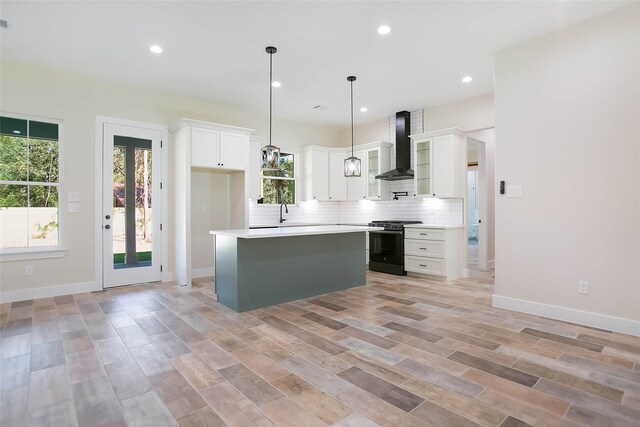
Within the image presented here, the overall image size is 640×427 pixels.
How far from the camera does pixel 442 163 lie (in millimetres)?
5727

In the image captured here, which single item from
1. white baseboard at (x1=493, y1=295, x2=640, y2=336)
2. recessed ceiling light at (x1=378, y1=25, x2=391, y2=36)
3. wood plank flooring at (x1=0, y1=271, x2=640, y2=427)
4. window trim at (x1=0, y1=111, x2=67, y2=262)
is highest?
recessed ceiling light at (x1=378, y1=25, x2=391, y2=36)

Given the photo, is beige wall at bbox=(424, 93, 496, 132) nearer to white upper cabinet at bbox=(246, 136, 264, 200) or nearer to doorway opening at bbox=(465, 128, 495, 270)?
doorway opening at bbox=(465, 128, 495, 270)

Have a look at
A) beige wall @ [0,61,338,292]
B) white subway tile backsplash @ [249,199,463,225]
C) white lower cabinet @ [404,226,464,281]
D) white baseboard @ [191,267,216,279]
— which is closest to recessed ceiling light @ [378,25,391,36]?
white lower cabinet @ [404,226,464,281]

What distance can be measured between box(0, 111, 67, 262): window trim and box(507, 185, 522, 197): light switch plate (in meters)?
5.68

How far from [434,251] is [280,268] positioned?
2.67 meters

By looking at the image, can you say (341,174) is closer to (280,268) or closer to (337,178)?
(337,178)

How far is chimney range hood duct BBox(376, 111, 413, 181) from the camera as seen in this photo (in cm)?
633

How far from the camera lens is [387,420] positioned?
72.6 inches

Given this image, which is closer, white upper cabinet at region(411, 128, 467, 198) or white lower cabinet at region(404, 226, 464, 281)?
white lower cabinet at region(404, 226, 464, 281)

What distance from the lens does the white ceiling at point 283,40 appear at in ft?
10.4

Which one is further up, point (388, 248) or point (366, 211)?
point (366, 211)

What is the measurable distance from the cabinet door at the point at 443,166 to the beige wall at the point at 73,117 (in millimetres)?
4476

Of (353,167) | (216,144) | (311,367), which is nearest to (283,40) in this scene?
(353,167)

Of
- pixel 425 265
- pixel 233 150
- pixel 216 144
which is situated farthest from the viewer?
pixel 233 150
